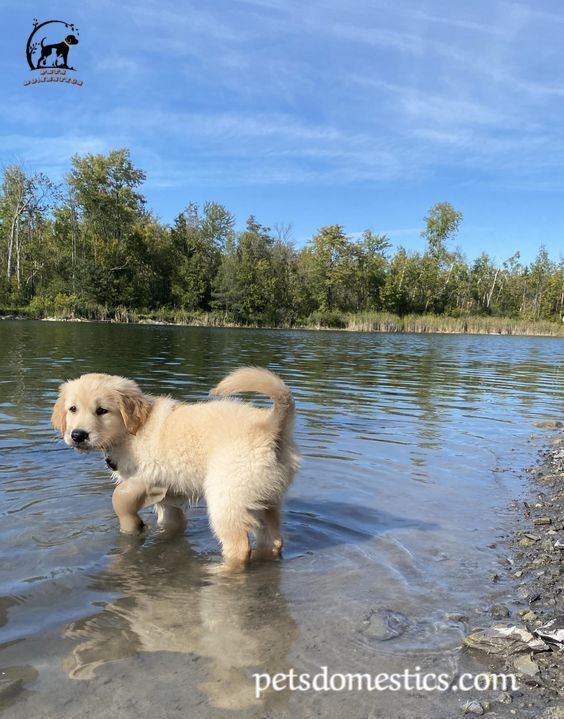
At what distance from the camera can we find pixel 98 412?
181 inches

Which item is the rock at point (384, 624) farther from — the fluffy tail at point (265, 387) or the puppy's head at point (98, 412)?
the puppy's head at point (98, 412)

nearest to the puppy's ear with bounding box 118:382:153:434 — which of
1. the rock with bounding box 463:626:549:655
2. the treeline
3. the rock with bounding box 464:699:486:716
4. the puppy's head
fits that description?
the puppy's head

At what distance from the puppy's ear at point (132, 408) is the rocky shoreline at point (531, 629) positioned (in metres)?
2.98

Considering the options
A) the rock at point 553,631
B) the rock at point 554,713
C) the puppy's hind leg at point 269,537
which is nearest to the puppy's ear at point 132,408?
the puppy's hind leg at point 269,537

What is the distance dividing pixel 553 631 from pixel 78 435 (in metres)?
3.70

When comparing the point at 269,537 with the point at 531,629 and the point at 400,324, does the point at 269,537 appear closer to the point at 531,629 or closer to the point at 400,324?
the point at 531,629

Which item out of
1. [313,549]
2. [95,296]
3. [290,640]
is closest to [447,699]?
[290,640]

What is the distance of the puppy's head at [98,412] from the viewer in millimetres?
4514

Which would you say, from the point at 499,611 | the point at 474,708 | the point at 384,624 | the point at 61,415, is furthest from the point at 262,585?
the point at 61,415

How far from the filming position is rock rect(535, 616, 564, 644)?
318cm

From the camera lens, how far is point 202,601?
3781mm

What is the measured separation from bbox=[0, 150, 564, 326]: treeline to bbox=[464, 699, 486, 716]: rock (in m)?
62.0

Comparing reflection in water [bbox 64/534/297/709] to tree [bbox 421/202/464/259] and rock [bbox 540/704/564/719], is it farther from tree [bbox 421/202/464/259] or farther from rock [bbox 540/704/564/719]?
tree [bbox 421/202/464/259]

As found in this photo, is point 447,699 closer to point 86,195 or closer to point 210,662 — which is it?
point 210,662
